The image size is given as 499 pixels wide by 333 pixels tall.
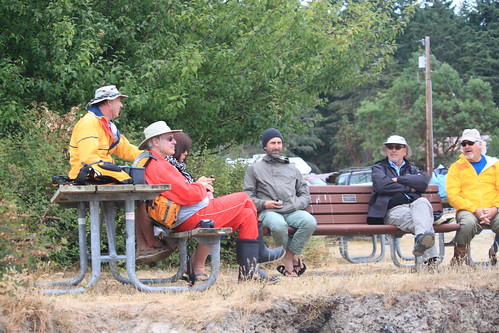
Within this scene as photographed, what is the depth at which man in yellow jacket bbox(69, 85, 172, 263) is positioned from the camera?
6504mm

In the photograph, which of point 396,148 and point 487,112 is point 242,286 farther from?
point 487,112

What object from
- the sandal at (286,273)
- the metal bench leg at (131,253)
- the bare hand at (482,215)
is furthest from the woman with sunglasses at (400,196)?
the metal bench leg at (131,253)

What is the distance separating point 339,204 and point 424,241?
1.35 metres

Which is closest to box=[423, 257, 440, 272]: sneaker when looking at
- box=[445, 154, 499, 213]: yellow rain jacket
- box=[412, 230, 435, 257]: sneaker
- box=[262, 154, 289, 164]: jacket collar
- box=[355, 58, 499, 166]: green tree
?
box=[412, 230, 435, 257]: sneaker

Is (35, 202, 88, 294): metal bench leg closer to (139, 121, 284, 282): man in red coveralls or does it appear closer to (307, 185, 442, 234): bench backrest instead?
(139, 121, 284, 282): man in red coveralls

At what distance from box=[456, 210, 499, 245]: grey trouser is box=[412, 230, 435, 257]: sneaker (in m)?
0.80

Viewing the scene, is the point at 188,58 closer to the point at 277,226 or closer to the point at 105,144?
the point at 277,226

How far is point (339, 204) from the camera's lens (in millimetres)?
9102

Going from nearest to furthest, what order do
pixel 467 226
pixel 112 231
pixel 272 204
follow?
1. pixel 112 231
2. pixel 272 204
3. pixel 467 226

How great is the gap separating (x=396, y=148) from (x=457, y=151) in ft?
133

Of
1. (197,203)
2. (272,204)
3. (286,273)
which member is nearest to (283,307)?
(197,203)

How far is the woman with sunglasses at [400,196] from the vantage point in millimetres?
8422

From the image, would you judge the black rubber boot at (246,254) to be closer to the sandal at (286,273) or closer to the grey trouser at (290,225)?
the grey trouser at (290,225)

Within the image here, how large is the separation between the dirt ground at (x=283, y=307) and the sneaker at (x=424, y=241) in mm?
289
